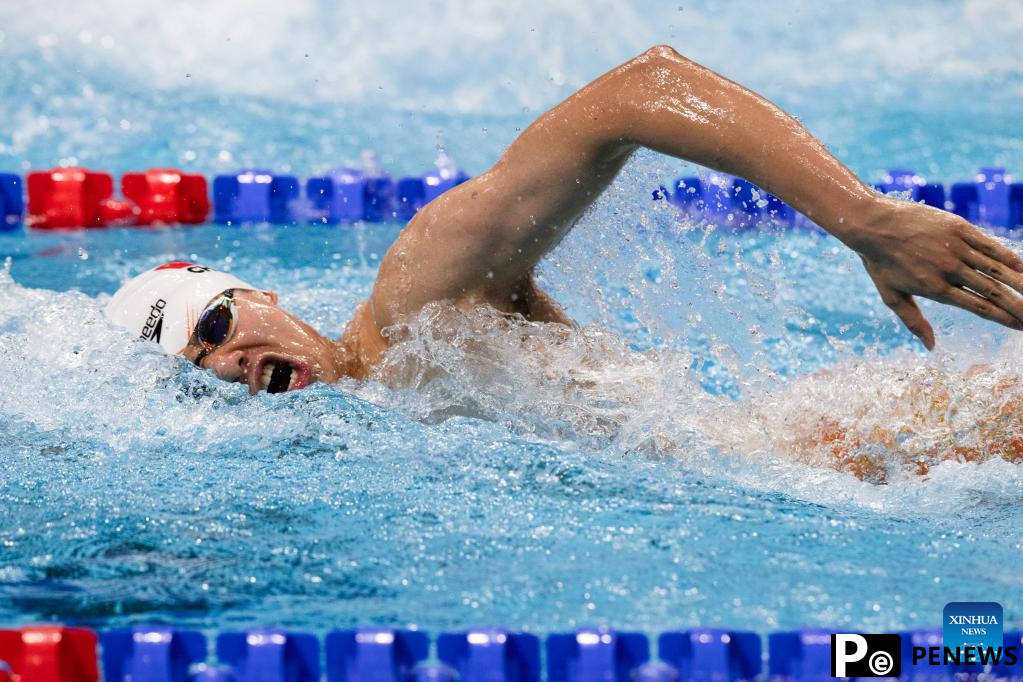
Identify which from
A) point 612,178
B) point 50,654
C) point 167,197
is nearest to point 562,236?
point 612,178

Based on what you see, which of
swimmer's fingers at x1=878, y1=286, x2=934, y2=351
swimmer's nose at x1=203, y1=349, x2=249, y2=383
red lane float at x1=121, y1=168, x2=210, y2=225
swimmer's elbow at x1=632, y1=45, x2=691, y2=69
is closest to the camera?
swimmer's fingers at x1=878, y1=286, x2=934, y2=351

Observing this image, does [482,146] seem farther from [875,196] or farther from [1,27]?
[875,196]

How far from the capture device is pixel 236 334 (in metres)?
2.39

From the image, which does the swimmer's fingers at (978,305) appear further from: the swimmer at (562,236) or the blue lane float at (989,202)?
the blue lane float at (989,202)

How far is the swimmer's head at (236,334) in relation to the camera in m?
2.38

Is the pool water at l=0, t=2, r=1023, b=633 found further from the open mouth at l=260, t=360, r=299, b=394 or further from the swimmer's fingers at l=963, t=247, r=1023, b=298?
the swimmer's fingers at l=963, t=247, r=1023, b=298

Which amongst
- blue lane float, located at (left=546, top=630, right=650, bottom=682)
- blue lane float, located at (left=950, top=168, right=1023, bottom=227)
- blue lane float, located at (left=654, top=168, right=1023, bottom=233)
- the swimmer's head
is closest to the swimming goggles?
the swimmer's head

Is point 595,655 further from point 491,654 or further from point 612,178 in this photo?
point 612,178

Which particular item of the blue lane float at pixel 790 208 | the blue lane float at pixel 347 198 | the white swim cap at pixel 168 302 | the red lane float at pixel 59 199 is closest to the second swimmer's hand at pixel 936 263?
the white swim cap at pixel 168 302

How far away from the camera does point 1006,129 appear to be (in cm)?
559

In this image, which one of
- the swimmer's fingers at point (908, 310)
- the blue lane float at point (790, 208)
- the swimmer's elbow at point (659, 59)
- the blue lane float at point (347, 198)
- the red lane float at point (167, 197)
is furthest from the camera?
the red lane float at point (167, 197)

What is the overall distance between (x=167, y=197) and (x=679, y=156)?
2979 millimetres

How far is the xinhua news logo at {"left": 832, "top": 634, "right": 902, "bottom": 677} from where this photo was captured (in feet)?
5.40

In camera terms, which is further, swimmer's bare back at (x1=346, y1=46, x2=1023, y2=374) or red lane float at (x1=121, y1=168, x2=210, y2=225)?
red lane float at (x1=121, y1=168, x2=210, y2=225)
